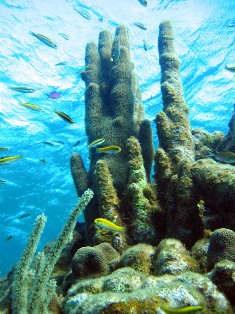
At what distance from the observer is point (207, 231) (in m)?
3.46

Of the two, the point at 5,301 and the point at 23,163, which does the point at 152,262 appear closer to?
the point at 5,301

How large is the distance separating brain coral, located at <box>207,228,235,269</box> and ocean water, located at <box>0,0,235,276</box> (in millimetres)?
9701

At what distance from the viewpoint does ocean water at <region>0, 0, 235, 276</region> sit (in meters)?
14.4

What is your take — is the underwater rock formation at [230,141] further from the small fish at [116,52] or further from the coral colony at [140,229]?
the small fish at [116,52]

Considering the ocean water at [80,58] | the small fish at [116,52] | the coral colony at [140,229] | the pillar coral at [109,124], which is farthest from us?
the ocean water at [80,58]

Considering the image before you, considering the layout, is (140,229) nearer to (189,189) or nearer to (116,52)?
(189,189)

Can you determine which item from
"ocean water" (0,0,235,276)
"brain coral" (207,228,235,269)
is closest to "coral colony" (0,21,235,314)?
"brain coral" (207,228,235,269)

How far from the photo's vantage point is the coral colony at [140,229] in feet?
7.06

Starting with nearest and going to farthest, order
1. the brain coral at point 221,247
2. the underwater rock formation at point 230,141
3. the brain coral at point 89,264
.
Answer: the brain coral at point 221,247 < the brain coral at point 89,264 < the underwater rock formation at point 230,141

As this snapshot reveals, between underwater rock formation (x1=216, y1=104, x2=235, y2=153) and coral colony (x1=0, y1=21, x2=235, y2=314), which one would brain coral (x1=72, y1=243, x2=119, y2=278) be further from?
underwater rock formation (x1=216, y1=104, x2=235, y2=153)

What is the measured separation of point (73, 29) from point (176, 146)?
13.1 metres

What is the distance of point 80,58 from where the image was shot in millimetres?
16656

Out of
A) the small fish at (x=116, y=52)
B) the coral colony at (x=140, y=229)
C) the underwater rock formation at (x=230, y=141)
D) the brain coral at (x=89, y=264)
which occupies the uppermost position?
the small fish at (x=116, y=52)

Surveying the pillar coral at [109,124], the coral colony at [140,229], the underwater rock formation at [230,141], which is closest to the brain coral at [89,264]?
the coral colony at [140,229]
